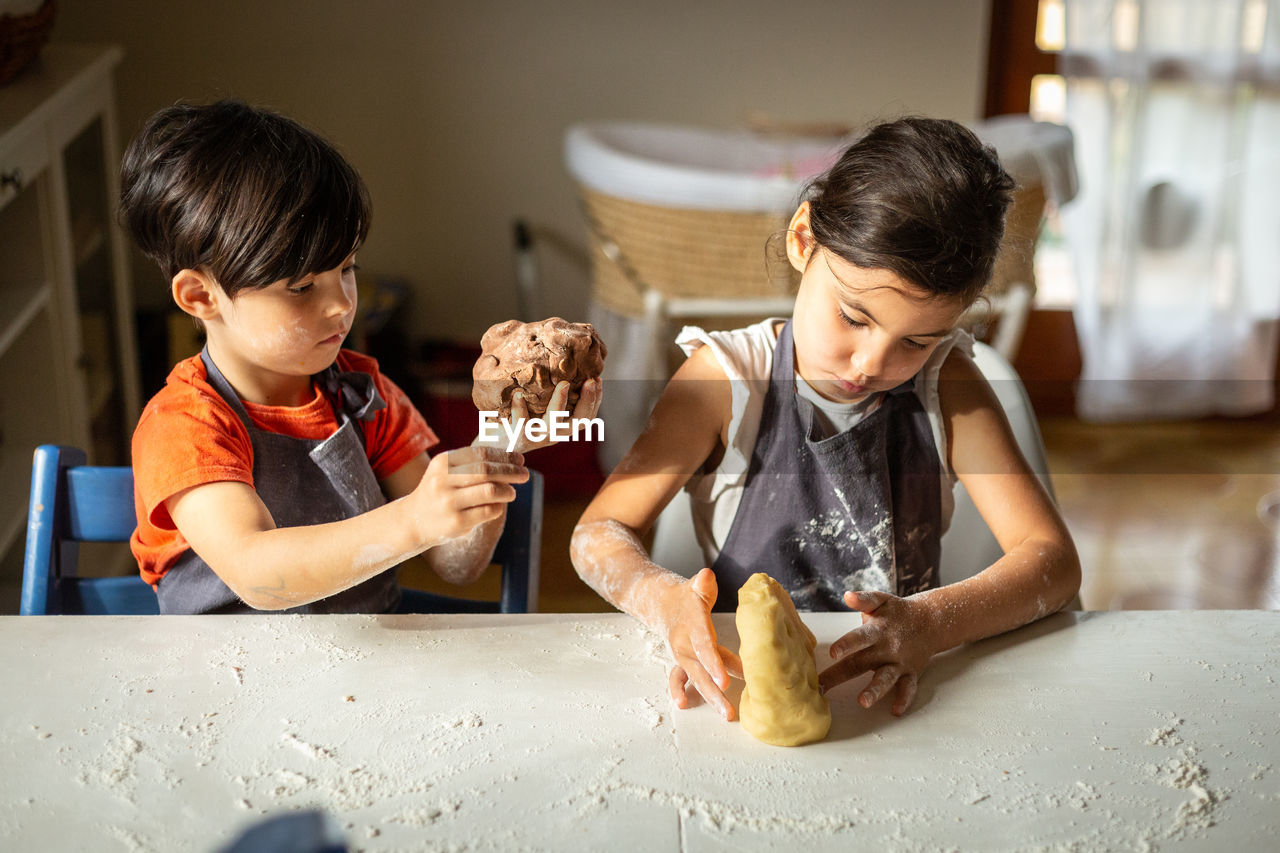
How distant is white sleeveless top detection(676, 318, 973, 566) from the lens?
1.12 m

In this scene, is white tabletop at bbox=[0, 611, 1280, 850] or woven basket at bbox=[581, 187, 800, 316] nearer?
white tabletop at bbox=[0, 611, 1280, 850]

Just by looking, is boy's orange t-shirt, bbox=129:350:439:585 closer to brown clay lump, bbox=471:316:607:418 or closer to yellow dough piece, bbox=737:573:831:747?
brown clay lump, bbox=471:316:607:418

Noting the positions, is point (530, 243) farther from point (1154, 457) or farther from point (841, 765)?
point (841, 765)

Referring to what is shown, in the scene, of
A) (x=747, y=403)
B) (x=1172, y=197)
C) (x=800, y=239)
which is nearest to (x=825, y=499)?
(x=747, y=403)

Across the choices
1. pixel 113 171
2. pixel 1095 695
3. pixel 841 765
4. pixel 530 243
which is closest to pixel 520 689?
pixel 841 765

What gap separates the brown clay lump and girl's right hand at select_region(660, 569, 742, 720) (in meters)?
0.18

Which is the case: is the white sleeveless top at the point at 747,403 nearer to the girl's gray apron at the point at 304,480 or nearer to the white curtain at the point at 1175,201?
the girl's gray apron at the point at 304,480

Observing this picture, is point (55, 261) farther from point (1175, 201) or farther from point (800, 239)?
point (1175, 201)

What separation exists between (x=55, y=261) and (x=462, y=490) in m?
1.45

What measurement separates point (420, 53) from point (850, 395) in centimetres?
202

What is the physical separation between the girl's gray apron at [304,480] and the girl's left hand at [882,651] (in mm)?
494

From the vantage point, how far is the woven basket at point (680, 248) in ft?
7.54

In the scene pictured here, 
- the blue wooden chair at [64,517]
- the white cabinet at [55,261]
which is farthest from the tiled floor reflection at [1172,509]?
the white cabinet at [55,261]

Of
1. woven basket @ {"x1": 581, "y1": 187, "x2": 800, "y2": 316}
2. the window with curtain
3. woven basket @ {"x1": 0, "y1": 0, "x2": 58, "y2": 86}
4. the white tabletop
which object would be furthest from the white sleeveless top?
the window with curtain
